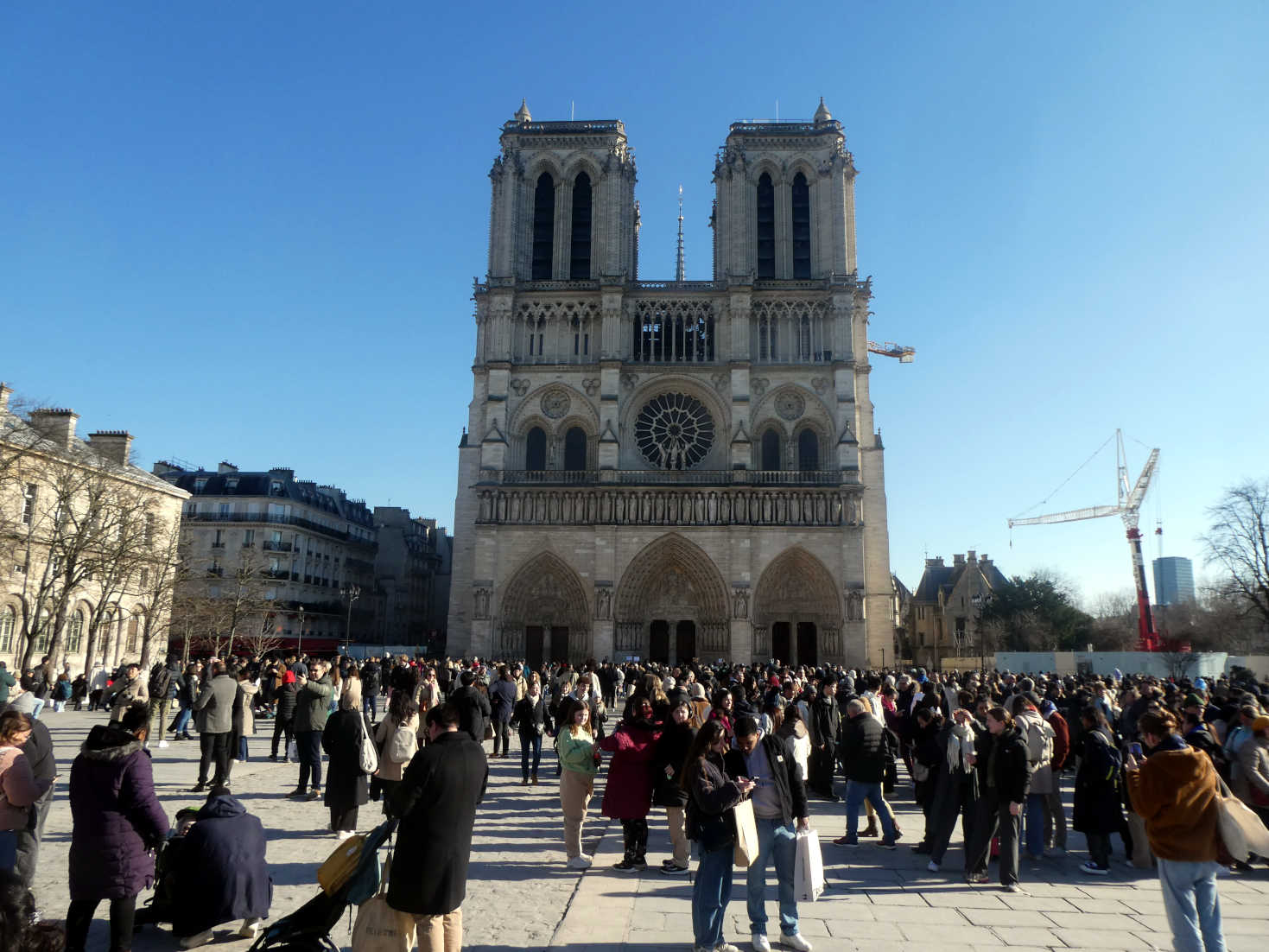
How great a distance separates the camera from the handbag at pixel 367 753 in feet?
23.7

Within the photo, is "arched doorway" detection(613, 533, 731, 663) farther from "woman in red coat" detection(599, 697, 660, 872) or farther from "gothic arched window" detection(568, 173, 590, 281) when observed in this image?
"woman in red coat" detection(599, 697, 660, 872)

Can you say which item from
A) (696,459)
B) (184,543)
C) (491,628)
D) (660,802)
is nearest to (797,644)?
(696,459)

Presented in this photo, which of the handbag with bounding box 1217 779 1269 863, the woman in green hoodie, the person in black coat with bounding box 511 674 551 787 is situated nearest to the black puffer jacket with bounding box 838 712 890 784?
the woman in green hoodie

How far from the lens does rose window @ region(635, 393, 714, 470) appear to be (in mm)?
37031

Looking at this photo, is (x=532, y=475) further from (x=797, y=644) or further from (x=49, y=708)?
(x=49, y=708)

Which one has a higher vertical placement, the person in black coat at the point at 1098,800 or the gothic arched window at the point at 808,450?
the gothic arched window at the point at 808,450

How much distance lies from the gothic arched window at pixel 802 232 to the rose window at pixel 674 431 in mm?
7761

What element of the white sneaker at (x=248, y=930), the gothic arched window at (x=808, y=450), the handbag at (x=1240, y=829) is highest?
the gothic arched window at (x=808, y=450)

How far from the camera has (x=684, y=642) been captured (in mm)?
35438

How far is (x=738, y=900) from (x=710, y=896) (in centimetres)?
153

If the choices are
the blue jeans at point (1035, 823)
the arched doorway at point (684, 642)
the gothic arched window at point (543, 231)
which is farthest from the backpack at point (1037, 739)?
the gothic arched window at point (543, 231)

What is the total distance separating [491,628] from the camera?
34.0m

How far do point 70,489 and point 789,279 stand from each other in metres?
27.9

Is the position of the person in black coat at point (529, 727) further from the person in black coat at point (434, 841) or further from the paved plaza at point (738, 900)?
the person in black coat at point (434, 841)
